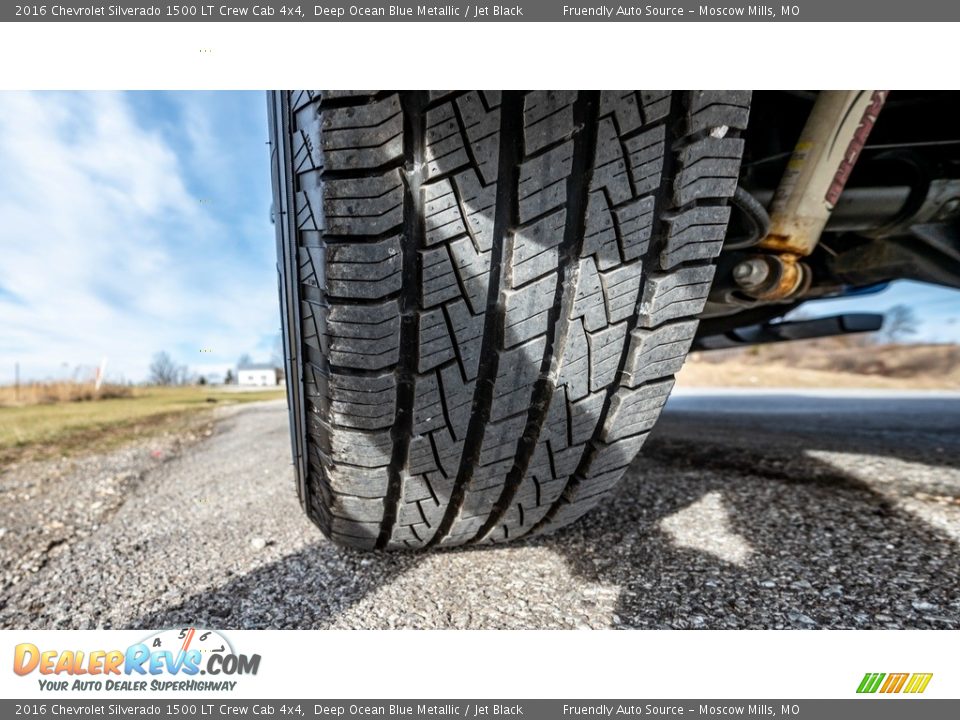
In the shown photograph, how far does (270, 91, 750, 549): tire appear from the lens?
1.99 feet

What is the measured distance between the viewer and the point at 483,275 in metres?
0.66

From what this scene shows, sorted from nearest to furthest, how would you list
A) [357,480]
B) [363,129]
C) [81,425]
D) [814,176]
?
[363,129] < [357,480] < [814,176] < [81,425]

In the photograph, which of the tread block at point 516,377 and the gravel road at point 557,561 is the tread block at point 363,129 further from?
the gravel road at point 557,561

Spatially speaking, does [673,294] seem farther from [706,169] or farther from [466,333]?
[466,333]

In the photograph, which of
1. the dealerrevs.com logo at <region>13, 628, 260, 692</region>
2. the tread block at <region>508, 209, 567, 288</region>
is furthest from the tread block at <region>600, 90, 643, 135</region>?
the dealerrevs.com logo at <region>13, 628, 260, 692</region>

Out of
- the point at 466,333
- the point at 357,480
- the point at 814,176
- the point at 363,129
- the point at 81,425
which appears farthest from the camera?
the point at 81,425

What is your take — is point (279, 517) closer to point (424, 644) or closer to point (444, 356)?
point (424, 644)

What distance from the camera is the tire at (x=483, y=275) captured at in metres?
0.61

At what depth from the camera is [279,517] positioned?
130 centimetres

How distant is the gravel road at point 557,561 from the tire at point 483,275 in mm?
183

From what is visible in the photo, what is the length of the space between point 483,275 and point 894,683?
830 mm

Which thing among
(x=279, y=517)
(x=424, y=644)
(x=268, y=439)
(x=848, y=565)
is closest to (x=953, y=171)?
(x=848, y=565)

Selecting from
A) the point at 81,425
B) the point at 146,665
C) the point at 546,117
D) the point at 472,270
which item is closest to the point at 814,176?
the point at 546,117

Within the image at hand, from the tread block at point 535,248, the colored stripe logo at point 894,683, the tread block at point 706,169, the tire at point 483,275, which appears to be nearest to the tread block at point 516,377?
the tire at point 483,275
